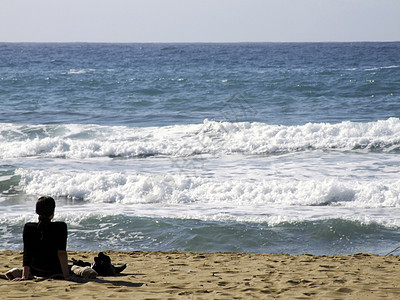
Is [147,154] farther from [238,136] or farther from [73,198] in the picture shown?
[73,198]

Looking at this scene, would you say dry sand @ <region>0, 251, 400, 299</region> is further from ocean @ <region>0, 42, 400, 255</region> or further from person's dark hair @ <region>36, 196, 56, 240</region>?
ocean @ <region>0, 42, 400, 255</region>

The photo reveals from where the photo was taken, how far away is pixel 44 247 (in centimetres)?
522

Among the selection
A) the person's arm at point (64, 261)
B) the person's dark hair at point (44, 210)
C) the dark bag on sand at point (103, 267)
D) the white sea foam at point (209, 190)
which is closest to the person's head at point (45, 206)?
the person's dark hair at point (44, 210)

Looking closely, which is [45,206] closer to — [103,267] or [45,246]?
[45,246]

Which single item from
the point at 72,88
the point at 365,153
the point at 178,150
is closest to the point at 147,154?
the point at 178,150

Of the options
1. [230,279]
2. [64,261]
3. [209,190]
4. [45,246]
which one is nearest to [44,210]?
[45,246]

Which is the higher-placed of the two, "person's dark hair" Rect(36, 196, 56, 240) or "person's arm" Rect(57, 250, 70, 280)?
"person's dark hair" Rect(36, 196, 56, 240)

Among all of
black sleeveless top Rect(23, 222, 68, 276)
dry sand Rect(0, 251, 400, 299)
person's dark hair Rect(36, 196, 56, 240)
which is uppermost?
person's dark hair Rect(36, 196, 56, 240)

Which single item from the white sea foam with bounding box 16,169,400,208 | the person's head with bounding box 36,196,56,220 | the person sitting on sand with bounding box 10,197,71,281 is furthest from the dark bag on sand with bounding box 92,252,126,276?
the white sea foam with bounding box 16,169,400,208

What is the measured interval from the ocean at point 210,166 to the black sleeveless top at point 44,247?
8.08 feet

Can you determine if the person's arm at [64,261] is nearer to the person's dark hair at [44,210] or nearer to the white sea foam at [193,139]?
the person's dark hair at [44,210]

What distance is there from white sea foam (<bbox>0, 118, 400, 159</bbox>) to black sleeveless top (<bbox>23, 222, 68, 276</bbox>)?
10.0m

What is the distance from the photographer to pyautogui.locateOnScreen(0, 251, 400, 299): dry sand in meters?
4.85

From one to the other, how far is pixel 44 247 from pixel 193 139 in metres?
11.9
